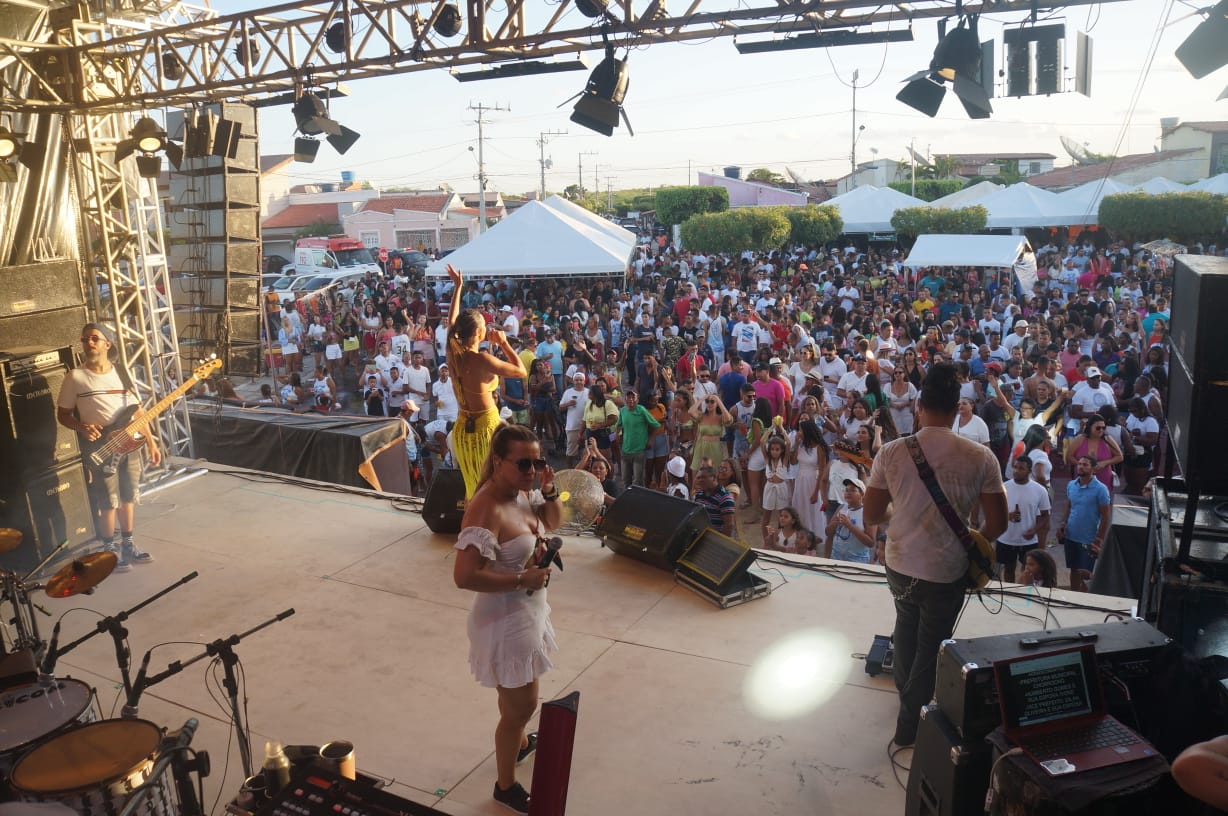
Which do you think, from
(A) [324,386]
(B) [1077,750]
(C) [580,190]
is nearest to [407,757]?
(B) [1077,750]

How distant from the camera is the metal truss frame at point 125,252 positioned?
8.30 meters

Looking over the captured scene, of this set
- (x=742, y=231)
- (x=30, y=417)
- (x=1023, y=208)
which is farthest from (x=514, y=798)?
(x=742, y=231)

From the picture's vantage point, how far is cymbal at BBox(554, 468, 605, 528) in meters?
6.20

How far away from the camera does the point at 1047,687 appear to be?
9.04ft

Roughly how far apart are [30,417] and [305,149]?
3729 millimetres

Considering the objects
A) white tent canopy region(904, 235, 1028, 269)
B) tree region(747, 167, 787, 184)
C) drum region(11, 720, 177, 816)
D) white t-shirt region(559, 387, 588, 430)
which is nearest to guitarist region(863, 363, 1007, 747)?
drum region(11, 720, 177, 816)

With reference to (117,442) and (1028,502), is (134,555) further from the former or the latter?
(1028,502)

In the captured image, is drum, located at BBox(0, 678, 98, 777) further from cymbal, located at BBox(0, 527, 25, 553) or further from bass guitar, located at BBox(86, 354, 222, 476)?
bass guitar, located at BBox(86, 354, 222, 476)

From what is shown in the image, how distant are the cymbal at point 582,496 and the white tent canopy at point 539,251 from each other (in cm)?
1143

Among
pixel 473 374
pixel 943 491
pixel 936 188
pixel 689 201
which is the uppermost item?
pixel 936 188

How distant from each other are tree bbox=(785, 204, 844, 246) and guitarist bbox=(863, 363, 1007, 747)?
86.8 feet

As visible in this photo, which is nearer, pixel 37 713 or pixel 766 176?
pixel 37 713

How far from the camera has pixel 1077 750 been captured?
2.64m

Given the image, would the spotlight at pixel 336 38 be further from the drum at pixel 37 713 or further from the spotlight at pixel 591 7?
the drum at pixel 37 713
